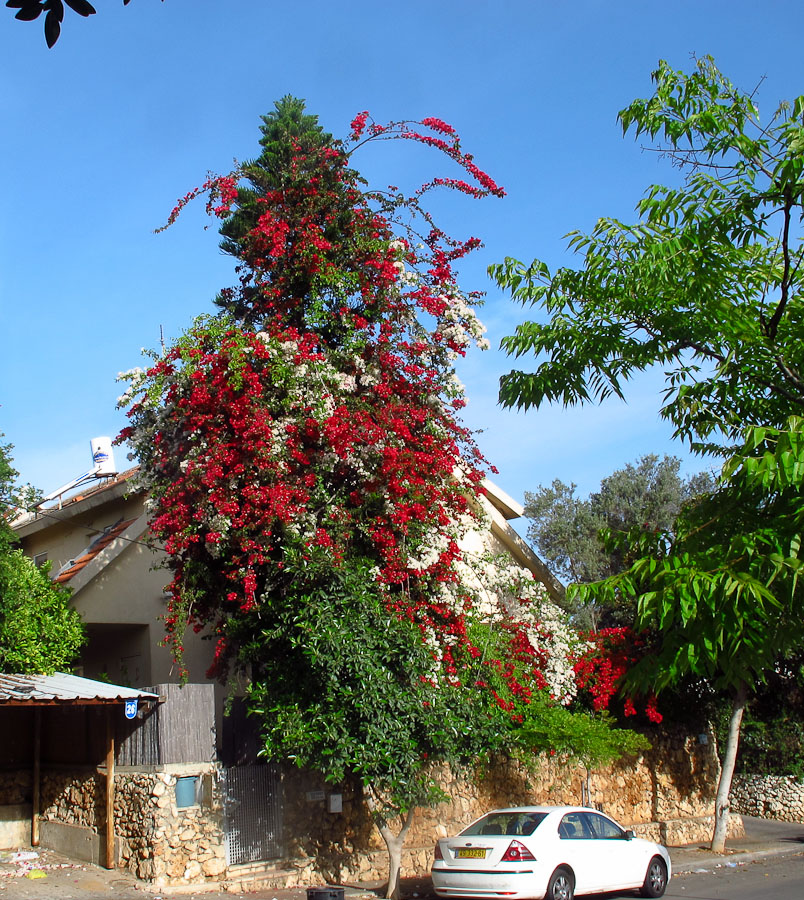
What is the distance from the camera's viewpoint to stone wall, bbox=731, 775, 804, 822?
22.5 meters

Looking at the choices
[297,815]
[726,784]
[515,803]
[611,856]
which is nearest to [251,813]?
[297,815]

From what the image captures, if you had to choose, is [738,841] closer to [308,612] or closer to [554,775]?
[554,775]

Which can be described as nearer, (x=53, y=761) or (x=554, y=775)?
(x=53, y=761)

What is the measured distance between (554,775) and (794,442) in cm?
1431

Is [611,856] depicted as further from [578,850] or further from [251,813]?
[251,813]

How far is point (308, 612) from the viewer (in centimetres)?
1162

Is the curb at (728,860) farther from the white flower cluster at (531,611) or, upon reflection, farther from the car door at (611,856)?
the white flower cluster at (531,611)

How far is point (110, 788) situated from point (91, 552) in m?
6.97

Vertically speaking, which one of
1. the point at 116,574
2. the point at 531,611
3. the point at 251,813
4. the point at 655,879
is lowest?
the point at 655,879

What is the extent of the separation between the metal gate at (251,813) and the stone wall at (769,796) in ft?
49.8

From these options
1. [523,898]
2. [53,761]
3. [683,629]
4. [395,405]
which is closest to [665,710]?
[523,898]

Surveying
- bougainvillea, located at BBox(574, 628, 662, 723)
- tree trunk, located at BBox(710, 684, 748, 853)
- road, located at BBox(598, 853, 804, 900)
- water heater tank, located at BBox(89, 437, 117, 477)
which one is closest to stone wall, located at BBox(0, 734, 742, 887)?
tree trunk, located at BBox(710, 684, 748, 853)

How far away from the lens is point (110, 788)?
40.1 ft

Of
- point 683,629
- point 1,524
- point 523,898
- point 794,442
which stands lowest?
point 523,898
